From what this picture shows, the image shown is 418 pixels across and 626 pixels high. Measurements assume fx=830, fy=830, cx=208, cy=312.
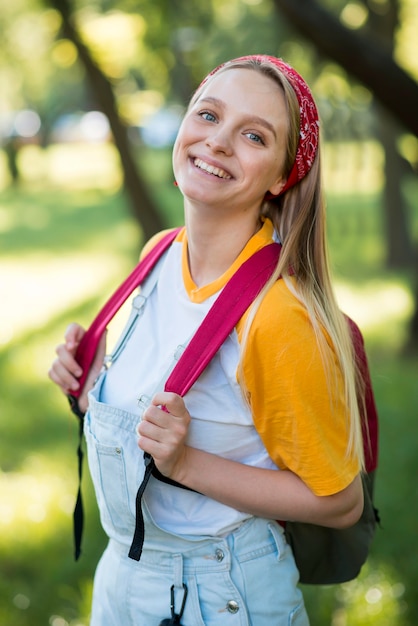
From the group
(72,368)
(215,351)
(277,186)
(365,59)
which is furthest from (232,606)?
(365,59)

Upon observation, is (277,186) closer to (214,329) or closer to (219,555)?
(214,329)

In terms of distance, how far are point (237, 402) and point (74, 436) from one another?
3666 mm

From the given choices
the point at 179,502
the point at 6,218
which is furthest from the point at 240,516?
the point at 6,218

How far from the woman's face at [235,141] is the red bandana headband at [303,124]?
1.7 inches

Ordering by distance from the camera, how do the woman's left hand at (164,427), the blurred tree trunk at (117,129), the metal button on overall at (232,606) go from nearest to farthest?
the woman's left hand at (164,427)
the metal button on overall at (232,606)
the blurred tree trunk at (117,129)

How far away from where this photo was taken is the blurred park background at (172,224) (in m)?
3.64

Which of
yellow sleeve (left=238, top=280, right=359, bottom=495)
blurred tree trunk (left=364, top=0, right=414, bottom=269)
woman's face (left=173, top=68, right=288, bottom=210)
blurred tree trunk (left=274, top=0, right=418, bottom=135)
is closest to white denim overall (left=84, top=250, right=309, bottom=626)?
yellow sleeve (left=238, top=280, right=359, bottom=495)

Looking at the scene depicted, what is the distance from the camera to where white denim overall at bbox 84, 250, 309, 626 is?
1829 millimetres

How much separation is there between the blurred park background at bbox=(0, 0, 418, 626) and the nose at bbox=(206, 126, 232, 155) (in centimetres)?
127

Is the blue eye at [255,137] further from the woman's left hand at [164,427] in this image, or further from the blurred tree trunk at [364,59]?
the blurred tree trunk at [364,59]

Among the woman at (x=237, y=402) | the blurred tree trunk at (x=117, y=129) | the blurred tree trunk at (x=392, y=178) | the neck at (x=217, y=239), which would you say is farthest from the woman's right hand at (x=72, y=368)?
the blurred tree trunk at (x=392, y=178)

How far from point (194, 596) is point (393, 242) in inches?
373

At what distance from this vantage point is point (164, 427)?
1.70 meters

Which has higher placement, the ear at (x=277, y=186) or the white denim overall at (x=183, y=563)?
the ear at (x=277, y=186)
